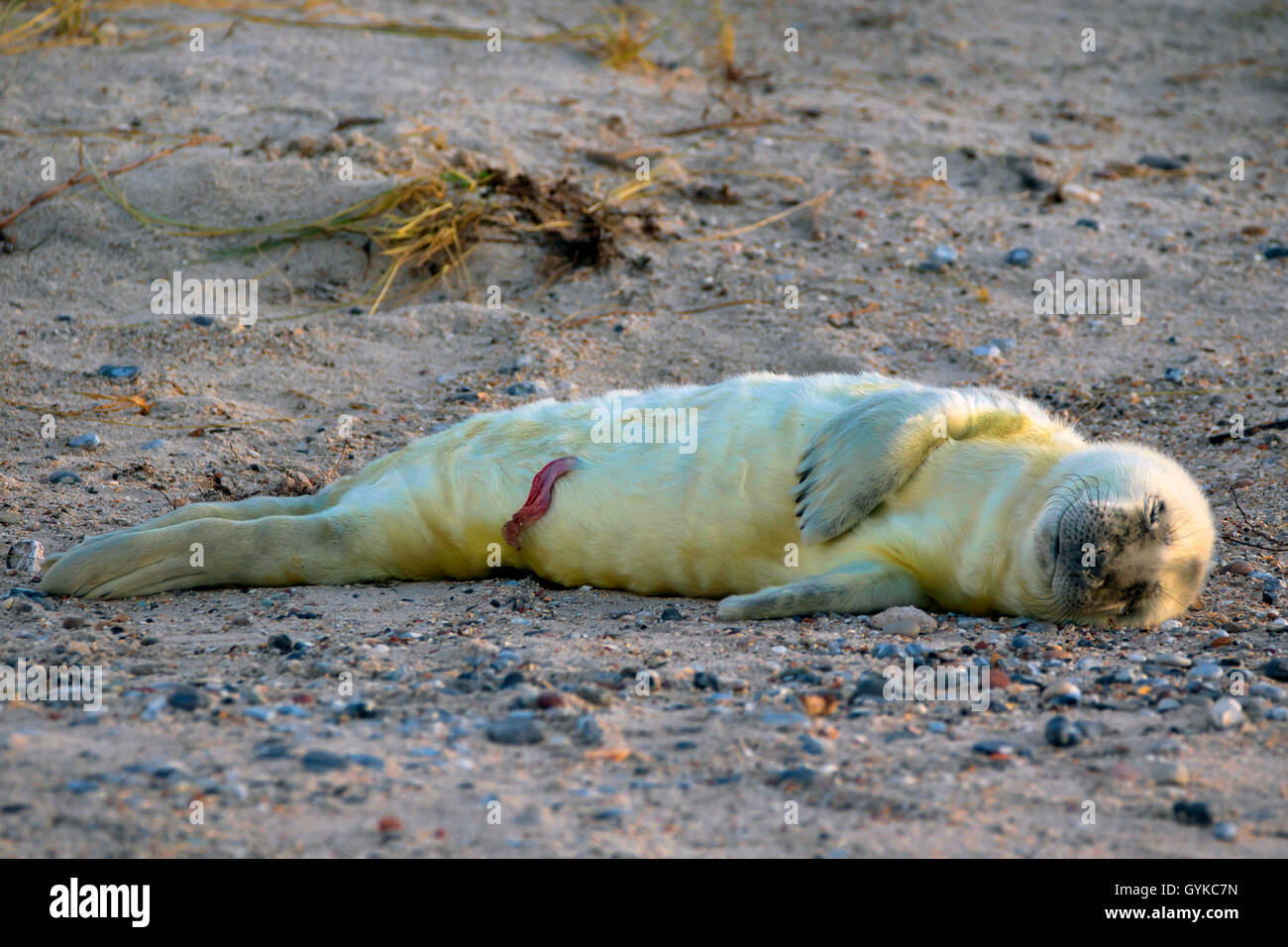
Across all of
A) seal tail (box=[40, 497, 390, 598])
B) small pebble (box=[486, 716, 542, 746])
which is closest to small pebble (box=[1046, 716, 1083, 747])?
small pebble (box=[486, 716, 542, 746])

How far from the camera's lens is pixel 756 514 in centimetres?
341

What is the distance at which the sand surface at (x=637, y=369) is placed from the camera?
2271 millimetres

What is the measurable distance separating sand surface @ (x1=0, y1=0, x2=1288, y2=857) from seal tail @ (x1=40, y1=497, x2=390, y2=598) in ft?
0.24

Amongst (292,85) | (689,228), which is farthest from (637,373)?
(292,85)

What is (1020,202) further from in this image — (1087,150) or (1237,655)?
(1237,655)

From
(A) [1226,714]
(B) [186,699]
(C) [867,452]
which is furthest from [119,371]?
(A) [1226,714]

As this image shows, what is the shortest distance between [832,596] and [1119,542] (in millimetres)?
693

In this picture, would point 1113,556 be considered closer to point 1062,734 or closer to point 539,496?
point 1062,734

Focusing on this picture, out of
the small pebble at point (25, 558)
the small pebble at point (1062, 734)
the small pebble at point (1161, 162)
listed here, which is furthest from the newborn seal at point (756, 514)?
the small pebble at point (1161, 162)

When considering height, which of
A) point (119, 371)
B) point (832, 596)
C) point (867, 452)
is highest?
point (119, 371)

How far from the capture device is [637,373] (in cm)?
505

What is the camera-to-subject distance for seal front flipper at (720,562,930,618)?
322 centimetres

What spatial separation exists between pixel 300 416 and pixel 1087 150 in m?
4.61

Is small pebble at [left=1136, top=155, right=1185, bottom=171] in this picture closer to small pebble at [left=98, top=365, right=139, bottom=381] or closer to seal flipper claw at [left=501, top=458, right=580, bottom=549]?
seal flipper claw at [left=501, top=458, right=580, bottom=549]
